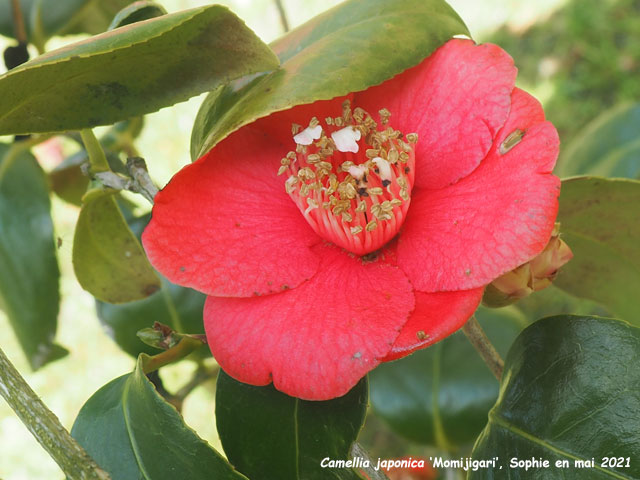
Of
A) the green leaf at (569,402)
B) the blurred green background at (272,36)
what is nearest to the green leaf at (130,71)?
the green leaf at (569,402)

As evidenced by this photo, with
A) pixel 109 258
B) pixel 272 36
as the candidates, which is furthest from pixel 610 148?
pixel 272 36

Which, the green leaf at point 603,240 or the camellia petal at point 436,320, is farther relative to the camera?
the green leaf at point 603,240

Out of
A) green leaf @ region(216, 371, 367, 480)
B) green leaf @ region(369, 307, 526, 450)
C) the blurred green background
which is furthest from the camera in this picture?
the blurred green background

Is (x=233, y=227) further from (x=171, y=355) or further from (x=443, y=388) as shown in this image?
(x=443, y=388)

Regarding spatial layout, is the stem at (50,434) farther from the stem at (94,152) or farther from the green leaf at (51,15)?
the green leaf at (51,15)

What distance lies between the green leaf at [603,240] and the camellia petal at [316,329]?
333 mm

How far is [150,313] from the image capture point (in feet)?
3.94

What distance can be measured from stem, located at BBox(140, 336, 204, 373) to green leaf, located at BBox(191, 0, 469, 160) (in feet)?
0.72

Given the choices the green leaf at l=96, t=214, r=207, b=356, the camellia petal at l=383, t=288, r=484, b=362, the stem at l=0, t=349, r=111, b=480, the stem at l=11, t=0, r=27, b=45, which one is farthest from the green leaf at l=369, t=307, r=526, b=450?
the stem at l=11, t=0, r=27, b=45

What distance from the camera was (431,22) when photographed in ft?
2.51

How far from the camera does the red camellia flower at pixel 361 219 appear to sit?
0.68m

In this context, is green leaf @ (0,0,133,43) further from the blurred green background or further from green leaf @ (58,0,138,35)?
the blurred green background

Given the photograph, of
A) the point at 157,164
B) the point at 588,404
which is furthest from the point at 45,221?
the point at 157,164

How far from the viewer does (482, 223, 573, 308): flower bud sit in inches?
29.9
